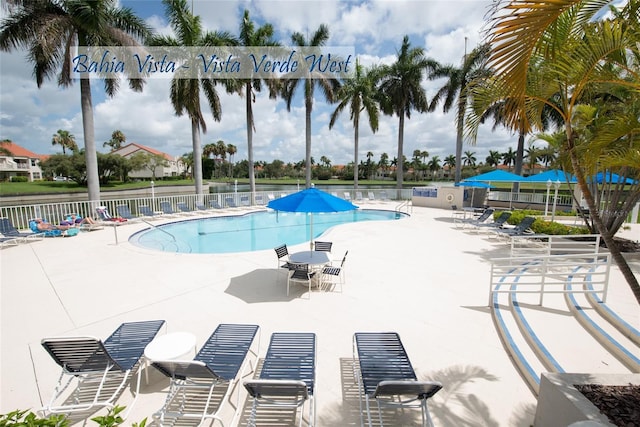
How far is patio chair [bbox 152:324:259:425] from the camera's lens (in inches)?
106

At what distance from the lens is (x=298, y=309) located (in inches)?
201

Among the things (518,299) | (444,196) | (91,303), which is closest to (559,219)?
(444,196)

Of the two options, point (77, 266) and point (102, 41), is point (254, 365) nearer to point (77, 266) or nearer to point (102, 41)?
point (77, 266)

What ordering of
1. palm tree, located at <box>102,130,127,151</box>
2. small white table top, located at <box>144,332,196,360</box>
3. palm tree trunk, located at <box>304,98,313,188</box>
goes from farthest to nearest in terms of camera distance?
palm tree, located at <box>102,130,127,151</box> < palm tree trunk, located at <box>304,98,313,188</box> < small white table top, located at <box>144,332,196,360</box>

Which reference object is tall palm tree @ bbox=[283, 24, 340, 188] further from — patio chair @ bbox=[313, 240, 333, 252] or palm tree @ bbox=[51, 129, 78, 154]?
palm tree @ bbox=[51, 129, 78, 154]

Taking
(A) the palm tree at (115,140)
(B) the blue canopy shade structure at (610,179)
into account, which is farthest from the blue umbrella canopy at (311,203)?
(A) the palm tree at (115,140)

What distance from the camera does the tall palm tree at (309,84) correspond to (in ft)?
67.9

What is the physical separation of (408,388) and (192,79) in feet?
61.9

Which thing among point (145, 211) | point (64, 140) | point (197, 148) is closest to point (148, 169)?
point (64, 140)

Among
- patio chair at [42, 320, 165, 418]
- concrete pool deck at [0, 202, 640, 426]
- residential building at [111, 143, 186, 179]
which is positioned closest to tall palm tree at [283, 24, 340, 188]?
concrete pool deck at [0, 202, 640, 426]

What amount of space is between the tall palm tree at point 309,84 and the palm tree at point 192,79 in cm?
485

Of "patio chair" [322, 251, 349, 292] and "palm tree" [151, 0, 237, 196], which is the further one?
"palm tree" [151, 0, 237, 196]

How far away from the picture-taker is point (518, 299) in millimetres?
5289

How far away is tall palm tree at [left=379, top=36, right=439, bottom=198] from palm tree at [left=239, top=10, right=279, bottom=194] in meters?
9.13
